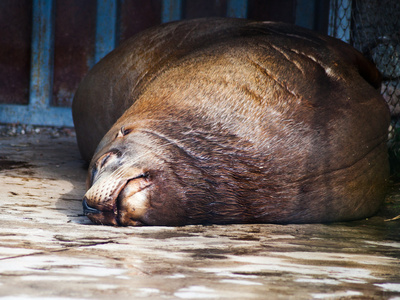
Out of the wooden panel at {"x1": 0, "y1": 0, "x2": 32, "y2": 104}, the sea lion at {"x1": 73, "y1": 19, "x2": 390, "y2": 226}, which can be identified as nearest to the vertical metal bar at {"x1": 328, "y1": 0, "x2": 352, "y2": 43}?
the sea lion at {"x1": 73, "y1": 19, "x2": 390, "y2": 226}

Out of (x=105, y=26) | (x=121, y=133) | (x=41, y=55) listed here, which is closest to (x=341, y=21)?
(x=105, y=26)

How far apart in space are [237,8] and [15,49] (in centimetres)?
260

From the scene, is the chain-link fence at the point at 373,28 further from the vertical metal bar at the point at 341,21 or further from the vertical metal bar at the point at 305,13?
the vertical metal bar at the point at 305,13

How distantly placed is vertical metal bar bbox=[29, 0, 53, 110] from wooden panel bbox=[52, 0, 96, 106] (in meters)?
0.07

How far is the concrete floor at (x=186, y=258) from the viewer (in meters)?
1.62

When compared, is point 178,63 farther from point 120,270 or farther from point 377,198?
point 120,270

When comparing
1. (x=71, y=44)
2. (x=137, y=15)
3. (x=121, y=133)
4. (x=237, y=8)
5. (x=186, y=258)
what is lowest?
(x=186, y=258)

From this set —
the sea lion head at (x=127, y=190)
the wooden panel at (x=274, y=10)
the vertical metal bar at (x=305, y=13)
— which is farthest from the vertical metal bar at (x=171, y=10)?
the sea lion head at (x=127, y=190)

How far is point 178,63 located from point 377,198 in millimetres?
1404

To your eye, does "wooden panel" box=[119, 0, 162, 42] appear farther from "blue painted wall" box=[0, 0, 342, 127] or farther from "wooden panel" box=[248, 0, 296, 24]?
"wooden panel" box=[248, 0, 296, 24]

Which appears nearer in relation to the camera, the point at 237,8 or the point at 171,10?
the point at 237,8

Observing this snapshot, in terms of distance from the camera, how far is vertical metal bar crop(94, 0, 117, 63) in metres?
6.67

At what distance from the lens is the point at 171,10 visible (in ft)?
21.4

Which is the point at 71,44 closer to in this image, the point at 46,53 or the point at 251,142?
the point at 46,53
